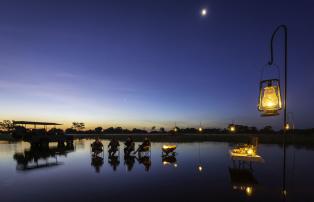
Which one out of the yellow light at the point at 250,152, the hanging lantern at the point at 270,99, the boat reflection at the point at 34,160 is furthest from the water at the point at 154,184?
the hanging lantern at the point at 270,99

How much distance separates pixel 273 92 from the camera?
18.0 ft

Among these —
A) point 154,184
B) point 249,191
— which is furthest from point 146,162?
point 249,191

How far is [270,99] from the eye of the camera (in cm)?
551

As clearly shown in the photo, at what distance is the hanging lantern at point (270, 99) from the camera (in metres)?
5.43

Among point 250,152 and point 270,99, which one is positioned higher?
point 270,99

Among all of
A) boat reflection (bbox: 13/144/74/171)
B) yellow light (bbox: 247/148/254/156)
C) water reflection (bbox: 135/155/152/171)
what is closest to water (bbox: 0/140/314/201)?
water reflection (bbox: 135/155/152/171)

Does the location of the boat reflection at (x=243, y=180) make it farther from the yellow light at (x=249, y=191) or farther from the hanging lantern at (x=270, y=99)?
the hanging lantern at (x=270, y=99)

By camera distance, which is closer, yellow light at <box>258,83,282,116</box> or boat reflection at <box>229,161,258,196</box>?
yellow light at <box>258,83,282,116</box>

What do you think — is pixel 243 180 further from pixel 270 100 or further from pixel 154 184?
pixel 270 100

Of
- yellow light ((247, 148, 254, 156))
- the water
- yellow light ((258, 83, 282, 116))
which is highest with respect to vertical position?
yellow light ((258, 83, 282, 116))

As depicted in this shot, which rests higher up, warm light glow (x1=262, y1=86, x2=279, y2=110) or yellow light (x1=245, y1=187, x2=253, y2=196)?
warm light glow (x1=262, y1=86, x2=279, y2=110)

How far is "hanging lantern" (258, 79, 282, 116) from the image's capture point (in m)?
5.43

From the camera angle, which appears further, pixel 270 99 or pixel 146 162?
pixel 146 162

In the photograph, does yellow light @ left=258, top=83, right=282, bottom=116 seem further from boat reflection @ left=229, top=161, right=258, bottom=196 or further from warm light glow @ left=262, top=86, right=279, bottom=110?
boat reflection @ left=229, top=161, right=258, bottom=196
